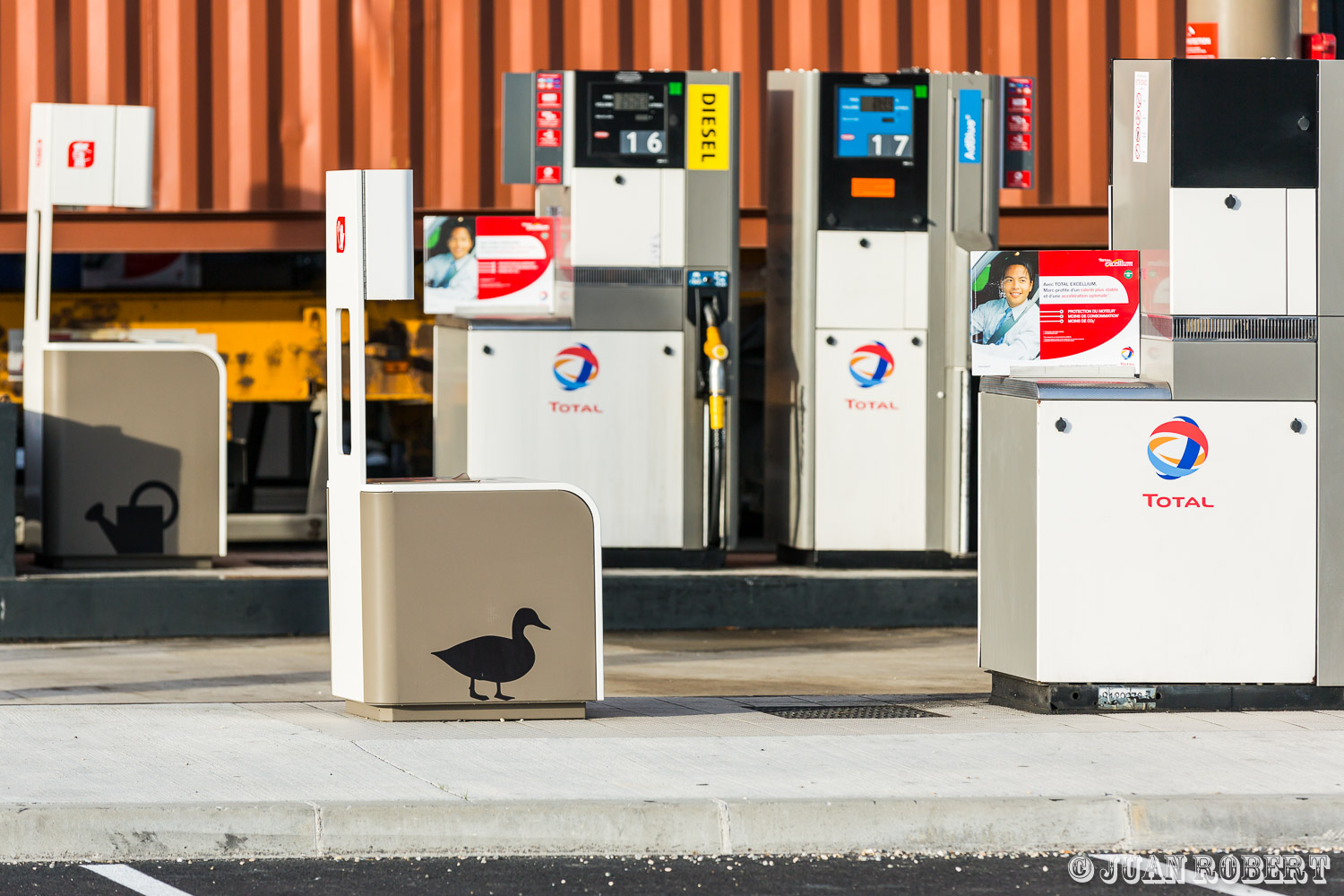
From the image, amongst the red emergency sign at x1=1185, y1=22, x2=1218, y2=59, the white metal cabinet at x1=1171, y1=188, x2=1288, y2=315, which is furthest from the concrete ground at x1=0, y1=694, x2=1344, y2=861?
the red emergency sign at x1=1185, y1=22, x2=1218, y2=59

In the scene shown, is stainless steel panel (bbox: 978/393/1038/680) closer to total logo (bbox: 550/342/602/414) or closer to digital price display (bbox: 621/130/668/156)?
total logo (bbox: 550/342/602/414)

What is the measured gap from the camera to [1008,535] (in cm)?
775

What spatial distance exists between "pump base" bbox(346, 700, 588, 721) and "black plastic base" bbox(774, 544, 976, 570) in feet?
14.2

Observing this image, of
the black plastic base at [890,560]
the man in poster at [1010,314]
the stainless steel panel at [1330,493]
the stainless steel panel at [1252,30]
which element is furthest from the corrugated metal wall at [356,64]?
the stainless steel panel at [1330,493]

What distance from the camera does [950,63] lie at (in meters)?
14.1

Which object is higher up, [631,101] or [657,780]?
[631,101]

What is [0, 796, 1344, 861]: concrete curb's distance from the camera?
560cm

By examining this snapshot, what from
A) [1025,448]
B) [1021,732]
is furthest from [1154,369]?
[1021,732]

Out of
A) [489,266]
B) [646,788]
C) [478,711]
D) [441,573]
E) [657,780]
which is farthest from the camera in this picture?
[489,266]

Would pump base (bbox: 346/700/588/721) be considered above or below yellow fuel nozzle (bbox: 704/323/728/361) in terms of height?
below

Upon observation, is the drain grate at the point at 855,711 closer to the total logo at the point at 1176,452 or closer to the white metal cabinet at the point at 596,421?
the total logo at the point at 1176,452

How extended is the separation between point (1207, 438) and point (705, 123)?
4.71 meters

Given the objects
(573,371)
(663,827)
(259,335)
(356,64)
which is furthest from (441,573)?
(356,64)

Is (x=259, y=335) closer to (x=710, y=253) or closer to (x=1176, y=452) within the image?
(x=710, y=253)
